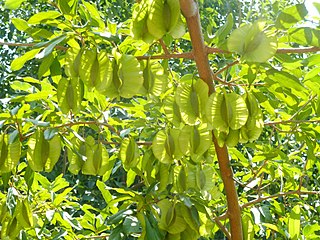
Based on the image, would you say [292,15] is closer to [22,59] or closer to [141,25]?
[141,25]

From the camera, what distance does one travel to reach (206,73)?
0.94 m

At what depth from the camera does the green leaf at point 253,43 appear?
2.61ft

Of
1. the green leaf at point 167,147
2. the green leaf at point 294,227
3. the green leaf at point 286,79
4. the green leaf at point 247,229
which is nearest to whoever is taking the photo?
the green leaf at point 286,79

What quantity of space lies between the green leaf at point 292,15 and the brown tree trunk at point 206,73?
0.48 feet

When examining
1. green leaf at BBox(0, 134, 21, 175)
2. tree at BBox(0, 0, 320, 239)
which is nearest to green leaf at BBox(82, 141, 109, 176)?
tree at BBox(0, 0, 320, 239)

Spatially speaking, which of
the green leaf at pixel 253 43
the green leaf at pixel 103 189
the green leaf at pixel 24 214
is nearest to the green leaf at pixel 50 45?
the green leaf at pixel 253 43

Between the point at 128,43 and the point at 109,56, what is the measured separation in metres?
0.08

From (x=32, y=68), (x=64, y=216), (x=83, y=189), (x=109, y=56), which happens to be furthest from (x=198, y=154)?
(x=32, y=68)

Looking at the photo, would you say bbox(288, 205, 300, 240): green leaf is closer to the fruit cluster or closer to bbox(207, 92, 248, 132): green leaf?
bbox(207, 92, 248, 132): green leaf

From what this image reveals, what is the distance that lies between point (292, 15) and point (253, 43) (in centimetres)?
6

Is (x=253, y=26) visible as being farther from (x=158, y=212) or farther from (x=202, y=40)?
(x=158, y=212)

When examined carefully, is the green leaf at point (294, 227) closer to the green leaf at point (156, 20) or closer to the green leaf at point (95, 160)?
the green leaf at point (95, 160)

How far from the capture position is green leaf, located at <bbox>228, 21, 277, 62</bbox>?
0.80 m

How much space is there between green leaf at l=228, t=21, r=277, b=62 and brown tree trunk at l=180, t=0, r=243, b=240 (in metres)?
0.10
